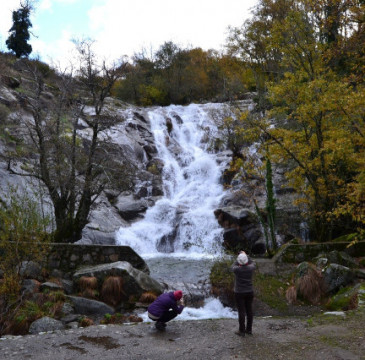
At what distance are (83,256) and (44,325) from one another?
4213 millimetres

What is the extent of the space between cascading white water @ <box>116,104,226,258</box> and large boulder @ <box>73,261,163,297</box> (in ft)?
13.8

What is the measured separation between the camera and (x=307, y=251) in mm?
13266

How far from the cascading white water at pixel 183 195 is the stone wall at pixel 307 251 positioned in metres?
2.63

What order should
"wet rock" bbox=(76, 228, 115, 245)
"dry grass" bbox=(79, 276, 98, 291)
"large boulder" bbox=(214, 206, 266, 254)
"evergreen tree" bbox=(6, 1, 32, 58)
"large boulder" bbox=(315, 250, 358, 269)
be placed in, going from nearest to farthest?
1. "dry grass" bbox=(79, 276, 98, 291)
2. "large boulder" bbox=(315, 250, 358, 269)
3. "wet rock" bbox=(76, 228, 115, 245)
4. "large boulder" bbox=(214, 206, 266, 254)
5. "evergreen tree" bbox=(6, 1, 32, 58)

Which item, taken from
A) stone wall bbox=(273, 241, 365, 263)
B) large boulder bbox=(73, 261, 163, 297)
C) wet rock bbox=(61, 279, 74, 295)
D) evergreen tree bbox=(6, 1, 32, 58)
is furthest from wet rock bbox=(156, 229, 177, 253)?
evergreen tree bbox=(6, 1, 32, 58)

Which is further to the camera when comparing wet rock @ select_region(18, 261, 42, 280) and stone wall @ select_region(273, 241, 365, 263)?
stone wall @ select_region(273, 241, 365, 263)

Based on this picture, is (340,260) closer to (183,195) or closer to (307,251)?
(307,251)

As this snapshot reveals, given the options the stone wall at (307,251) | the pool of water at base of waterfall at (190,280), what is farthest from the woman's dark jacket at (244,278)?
the stone wall at (307,251)

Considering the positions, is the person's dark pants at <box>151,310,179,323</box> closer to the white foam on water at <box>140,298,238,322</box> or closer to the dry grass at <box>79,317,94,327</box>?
the dry grass at <box>79,317,94,327</box>

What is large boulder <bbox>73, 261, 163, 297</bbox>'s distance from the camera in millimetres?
10422

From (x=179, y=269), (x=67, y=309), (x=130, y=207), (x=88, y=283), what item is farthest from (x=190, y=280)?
(x=130, y=207)

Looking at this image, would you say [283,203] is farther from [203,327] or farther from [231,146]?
[203,327]

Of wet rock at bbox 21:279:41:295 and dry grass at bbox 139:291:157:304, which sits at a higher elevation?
wet rock at bbox 21:279:41:295

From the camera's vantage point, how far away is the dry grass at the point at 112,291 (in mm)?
10102
